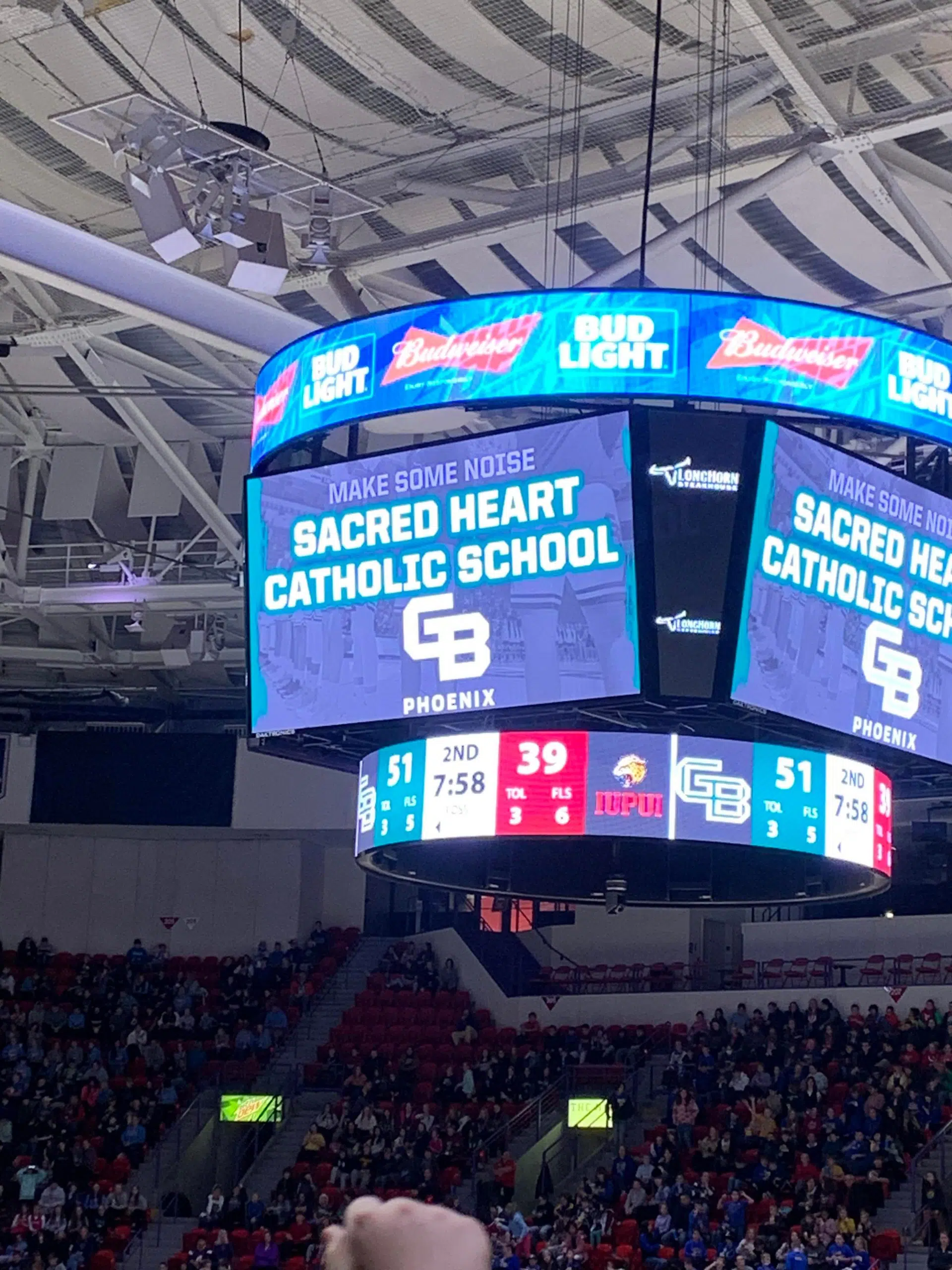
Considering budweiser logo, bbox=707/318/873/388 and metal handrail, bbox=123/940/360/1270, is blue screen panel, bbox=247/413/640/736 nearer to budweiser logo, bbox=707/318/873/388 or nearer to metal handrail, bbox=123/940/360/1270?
budweiser logo, bbox=707/318/873/388

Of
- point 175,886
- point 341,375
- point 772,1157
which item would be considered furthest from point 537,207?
point 175,886

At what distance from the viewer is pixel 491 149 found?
15883 mm

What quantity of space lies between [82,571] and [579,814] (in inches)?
586

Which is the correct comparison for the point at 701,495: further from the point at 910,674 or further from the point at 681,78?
the point at 681,78

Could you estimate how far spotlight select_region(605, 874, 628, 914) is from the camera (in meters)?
12.4

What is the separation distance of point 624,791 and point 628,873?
2.03 meters

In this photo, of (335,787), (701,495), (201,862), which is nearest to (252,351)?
(701,495)

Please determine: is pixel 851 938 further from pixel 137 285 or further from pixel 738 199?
pixel 137 285

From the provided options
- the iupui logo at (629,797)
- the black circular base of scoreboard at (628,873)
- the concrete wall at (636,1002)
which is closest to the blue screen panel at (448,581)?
the iupui logo at (629,797)

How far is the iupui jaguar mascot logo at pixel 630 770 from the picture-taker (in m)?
11.6

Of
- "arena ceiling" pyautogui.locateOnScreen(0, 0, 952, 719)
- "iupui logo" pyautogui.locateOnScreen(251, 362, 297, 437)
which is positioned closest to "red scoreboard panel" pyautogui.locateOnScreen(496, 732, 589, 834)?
"iupui logo" pyautogui.locateOnScreen(251, 362, 297, 437)

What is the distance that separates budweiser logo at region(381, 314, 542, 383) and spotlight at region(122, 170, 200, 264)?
1.88 m

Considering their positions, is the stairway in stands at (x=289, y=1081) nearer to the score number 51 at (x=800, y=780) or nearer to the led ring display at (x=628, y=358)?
the score number 51 at (x=800, y=780)

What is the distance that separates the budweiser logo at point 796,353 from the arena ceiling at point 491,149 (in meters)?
2.36
